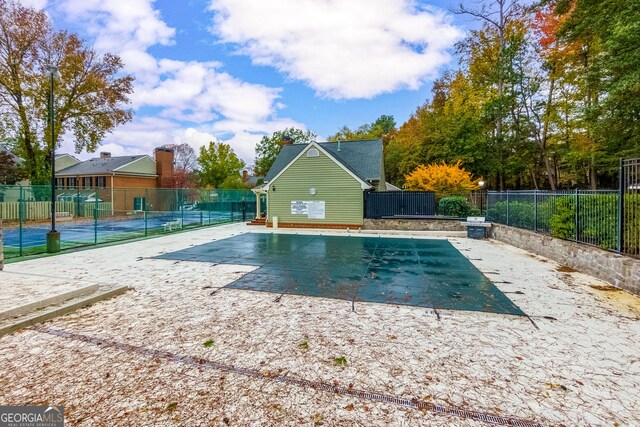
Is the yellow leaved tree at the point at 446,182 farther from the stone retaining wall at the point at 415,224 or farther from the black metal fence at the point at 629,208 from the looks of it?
the black metal fence at the point at 629,208

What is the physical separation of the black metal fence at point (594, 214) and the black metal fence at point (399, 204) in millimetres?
5035

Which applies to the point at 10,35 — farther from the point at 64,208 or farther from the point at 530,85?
the point at 530,85

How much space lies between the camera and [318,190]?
16.6 metres

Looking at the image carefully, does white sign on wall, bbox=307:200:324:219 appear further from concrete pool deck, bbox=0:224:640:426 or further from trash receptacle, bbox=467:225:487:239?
concrete pool deck, bbox=0:224:640:426

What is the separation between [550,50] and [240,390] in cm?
2702

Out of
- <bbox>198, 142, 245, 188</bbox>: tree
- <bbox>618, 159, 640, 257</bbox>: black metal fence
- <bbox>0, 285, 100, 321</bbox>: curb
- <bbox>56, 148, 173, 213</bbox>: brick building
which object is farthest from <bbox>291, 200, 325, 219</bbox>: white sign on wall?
<bbox>198, 142, 245, 188</bbox>: tree

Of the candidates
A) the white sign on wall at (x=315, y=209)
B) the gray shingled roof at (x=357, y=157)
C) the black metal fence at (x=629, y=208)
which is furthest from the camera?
the gray shingled roof at (x=357, y=157)

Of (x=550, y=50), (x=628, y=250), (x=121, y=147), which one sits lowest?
(x=628, y=250)

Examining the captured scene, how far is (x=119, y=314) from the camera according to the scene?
4.56m

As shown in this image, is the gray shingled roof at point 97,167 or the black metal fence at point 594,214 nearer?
the black metal fence at point 594,214

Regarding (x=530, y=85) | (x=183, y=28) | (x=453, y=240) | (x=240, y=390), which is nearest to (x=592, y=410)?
(x=240, y=390)

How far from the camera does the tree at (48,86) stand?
1761 centimetres

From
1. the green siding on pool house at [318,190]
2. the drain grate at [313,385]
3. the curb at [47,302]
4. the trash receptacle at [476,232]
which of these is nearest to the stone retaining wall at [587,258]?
the trash receptacle at [476,232]

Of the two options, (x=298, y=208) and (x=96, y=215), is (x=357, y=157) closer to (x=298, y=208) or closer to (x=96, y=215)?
(x=298, y=208)
